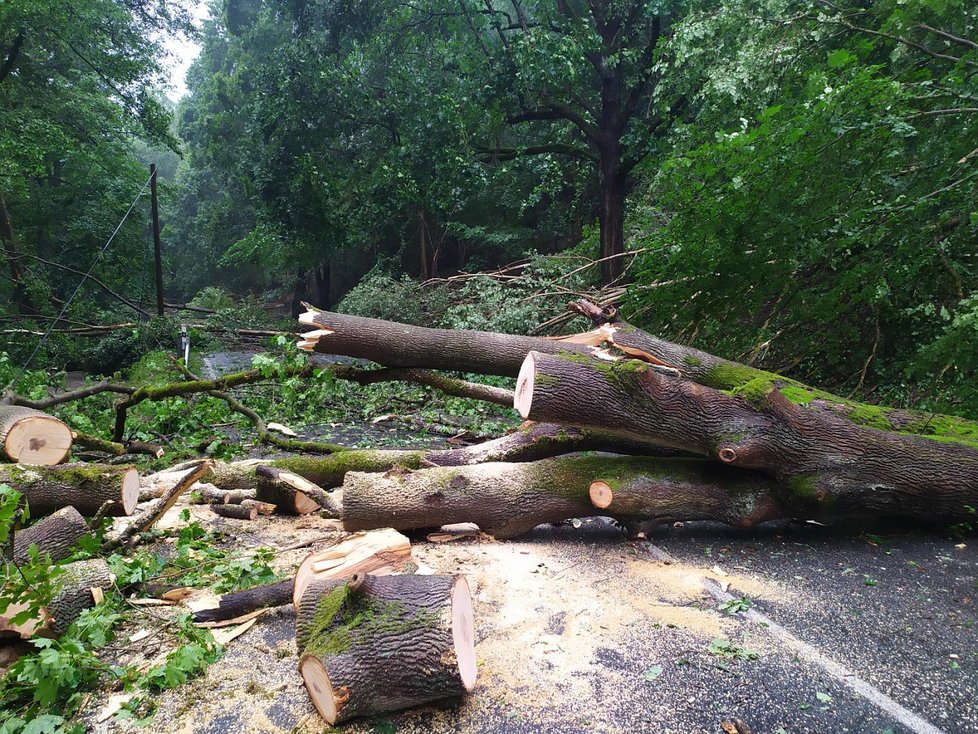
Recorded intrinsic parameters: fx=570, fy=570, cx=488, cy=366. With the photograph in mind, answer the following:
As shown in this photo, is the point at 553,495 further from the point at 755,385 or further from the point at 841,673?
the point at 841,673

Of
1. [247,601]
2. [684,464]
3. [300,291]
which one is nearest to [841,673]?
[684,464]

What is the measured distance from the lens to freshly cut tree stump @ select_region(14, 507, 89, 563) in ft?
8.61

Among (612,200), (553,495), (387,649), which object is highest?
(612,200)

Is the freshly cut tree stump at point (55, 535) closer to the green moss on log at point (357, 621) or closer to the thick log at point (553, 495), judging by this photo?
the thick log at point (553, 495)

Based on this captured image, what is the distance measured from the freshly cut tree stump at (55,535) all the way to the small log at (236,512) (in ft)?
3.58

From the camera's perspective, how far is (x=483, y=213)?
17844 mm

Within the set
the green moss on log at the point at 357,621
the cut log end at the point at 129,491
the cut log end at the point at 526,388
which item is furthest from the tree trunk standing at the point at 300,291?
the green moss on log at the point at 357,621

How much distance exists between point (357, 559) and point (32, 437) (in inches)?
103

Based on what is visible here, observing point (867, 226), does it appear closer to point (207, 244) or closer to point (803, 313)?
point (803, 313)

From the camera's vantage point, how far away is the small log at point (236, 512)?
389 cm

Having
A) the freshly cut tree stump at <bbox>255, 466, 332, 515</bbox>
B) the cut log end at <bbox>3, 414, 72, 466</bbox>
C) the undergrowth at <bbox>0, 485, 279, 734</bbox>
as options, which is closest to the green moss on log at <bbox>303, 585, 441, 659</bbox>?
the undergrowth at <bbox>0, 485, 279, 734</bbox>

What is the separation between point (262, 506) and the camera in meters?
4.07

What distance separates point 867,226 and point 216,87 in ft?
92.4

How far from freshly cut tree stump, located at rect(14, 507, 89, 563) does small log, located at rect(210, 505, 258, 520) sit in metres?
1.09
